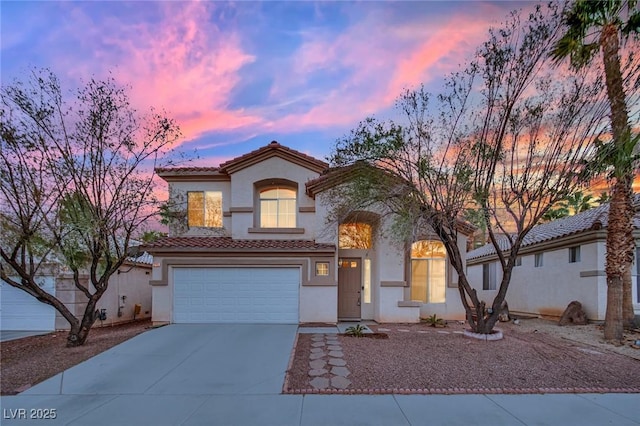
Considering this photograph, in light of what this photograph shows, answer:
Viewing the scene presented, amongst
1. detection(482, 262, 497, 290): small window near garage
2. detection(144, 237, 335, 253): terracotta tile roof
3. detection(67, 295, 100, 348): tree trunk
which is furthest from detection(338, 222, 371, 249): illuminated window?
detection(482, 262, 497, 290): small window near garage

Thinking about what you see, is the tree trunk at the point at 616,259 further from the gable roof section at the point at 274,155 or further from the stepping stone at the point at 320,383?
the gable roof section at the point at 274,155

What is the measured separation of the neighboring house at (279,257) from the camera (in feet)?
42.5

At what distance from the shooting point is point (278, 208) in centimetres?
1474

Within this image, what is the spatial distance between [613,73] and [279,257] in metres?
11.1

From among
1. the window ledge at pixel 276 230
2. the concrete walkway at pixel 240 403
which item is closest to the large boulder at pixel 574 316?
the concrete walkway at pixel 240 403

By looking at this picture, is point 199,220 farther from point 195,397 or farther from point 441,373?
point 441,373

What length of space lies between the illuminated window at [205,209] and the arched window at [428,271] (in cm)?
800

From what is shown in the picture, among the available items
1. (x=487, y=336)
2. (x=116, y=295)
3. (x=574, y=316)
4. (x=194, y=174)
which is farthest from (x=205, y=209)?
(x=574, y=316)

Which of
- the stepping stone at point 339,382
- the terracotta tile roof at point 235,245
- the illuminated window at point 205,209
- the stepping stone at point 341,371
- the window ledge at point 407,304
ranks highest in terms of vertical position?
the illuminated window at point 205,209

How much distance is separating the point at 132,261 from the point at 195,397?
38.0ft

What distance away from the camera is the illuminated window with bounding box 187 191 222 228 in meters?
15.0

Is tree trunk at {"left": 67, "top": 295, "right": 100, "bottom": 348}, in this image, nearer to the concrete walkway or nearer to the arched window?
the concrete walkway

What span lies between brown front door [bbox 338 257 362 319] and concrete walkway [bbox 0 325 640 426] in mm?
6583

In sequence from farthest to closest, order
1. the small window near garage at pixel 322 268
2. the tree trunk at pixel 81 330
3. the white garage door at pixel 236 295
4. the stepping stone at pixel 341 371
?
1. the small window near garage at pixel 322 268
2. the white garage door at pixel 236 295
3. the tree trunk at pixel 81 330
4. the stepping stone at pixel 341 371
